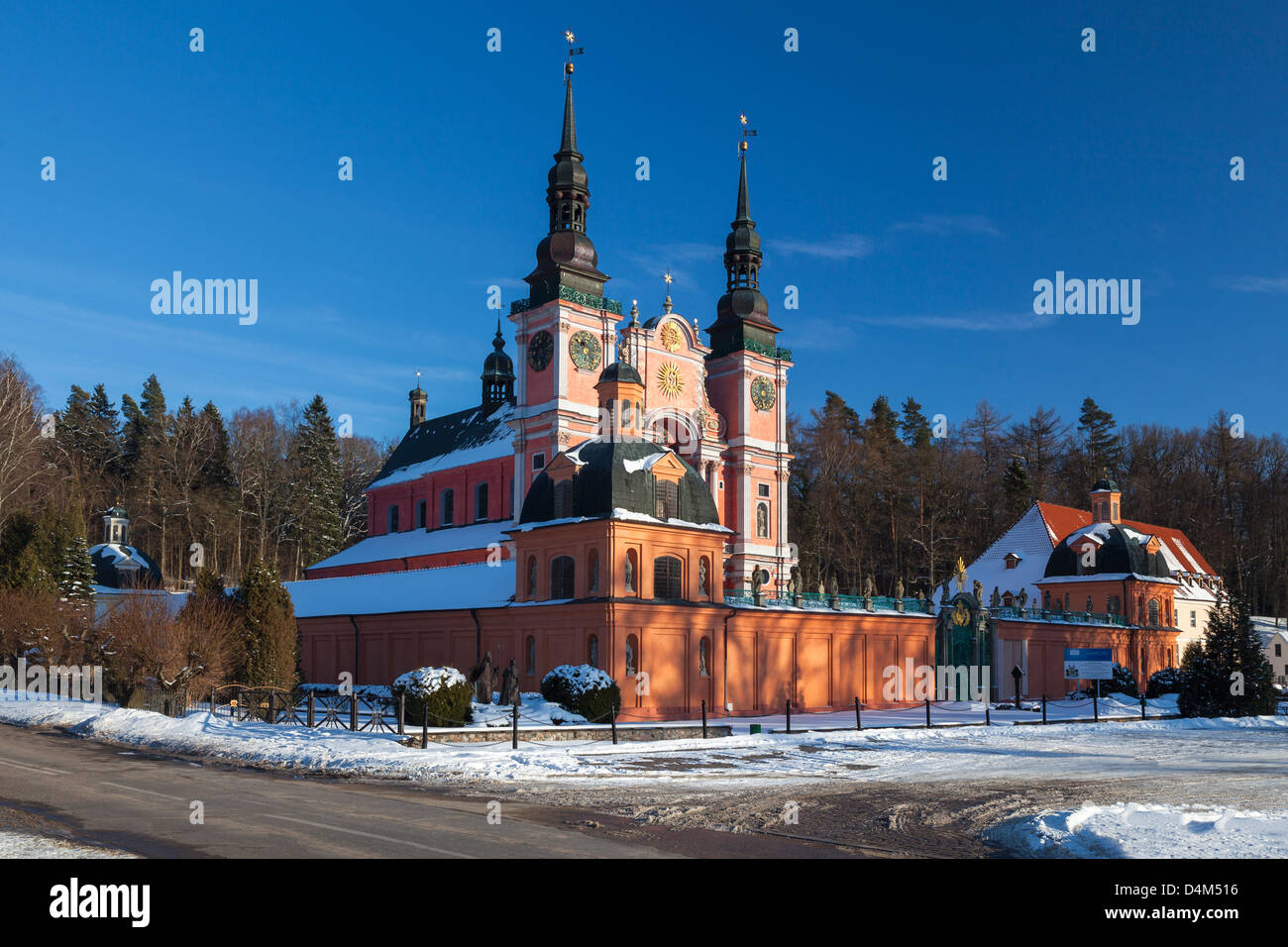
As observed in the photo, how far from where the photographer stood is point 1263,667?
44.2 meters

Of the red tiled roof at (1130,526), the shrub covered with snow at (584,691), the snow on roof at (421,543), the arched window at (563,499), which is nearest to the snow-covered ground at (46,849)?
the shrub covered with snow at (584,691)

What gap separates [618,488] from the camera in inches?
1451

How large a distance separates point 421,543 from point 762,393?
69.9 feet

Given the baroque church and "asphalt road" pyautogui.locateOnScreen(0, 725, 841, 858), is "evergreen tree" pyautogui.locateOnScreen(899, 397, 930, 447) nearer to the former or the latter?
the baroque church

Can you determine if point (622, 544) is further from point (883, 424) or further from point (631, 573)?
point (883, 424)

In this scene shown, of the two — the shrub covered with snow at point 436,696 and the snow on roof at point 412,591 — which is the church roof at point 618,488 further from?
the shrub covered with snow at point 436,696

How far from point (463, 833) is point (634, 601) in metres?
23.1

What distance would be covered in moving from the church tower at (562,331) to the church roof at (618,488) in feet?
54.4

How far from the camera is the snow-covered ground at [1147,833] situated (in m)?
12.2

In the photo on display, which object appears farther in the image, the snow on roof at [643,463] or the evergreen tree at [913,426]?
the evergreen tree at [913,426]

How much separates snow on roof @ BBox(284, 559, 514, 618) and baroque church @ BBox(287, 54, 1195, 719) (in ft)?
0.53
